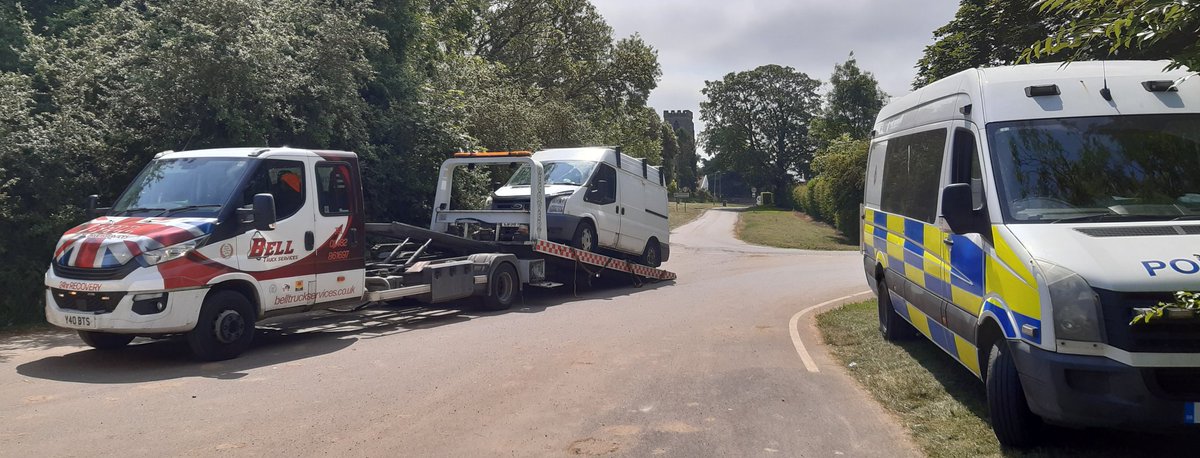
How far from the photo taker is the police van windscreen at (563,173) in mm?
16484

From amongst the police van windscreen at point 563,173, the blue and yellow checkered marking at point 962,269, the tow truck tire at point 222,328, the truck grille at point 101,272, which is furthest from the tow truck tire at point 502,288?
the blue and yellow checkered marking at point 962,269

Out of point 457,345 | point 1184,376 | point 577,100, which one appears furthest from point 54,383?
point 577,100

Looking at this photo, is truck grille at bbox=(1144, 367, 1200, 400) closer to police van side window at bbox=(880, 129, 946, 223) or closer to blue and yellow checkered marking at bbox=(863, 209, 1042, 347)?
blue and yellow checkered marking at bbox=(863, 209, 1042, 347)

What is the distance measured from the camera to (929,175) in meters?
8.05

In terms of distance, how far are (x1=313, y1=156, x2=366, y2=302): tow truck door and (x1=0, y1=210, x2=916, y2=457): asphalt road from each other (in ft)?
2.20

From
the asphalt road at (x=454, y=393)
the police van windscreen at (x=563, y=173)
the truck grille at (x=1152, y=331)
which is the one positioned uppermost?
the police van windscreen at (x=563, y=173)

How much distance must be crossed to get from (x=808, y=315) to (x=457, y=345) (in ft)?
19.8

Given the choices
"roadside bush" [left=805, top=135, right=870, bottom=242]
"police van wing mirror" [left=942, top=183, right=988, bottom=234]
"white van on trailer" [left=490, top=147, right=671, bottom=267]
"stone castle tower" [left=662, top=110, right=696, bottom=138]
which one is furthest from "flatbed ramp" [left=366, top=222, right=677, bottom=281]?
"stone castle tower" [left=662, top=110, right=696, bottom=138]

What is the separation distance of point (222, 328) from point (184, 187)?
1.67 meters

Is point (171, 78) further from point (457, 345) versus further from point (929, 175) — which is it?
point (929, 175)

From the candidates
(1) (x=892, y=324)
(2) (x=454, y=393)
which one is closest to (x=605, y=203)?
(1) (x=892, y=324)

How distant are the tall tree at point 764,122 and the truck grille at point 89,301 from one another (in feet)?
275

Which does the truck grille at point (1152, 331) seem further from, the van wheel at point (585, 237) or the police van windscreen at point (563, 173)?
the police van windscreen at point (563, 173)

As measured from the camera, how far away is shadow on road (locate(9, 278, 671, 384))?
28.4 feet
